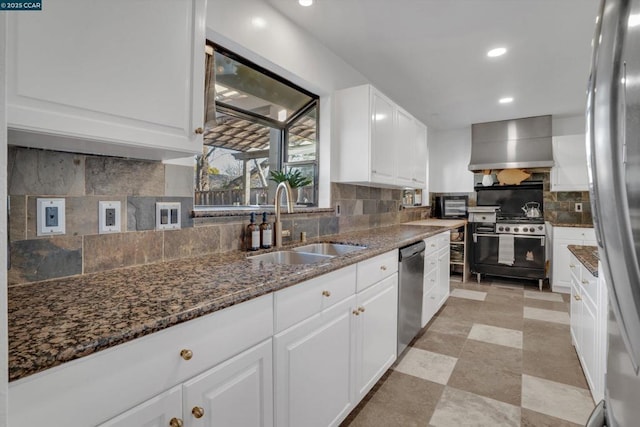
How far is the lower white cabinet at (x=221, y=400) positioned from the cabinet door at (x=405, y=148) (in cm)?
244

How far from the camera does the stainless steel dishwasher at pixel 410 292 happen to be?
2.27 metres

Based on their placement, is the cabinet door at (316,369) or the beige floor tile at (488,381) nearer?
the cabinet door at (316,369)

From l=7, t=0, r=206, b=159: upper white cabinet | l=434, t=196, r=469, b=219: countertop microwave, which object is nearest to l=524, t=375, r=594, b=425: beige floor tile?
l=7, t=0, r=206, b=159: upper white cabinet

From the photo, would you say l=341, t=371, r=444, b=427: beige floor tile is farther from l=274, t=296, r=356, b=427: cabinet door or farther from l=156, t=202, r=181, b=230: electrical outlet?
l=156, t=202, r=181, b=230: electrical outlet

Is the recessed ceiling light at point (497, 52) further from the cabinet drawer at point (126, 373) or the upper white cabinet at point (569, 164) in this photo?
the cabinet drawer at point (126, 373)

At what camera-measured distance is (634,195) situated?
0.44 m

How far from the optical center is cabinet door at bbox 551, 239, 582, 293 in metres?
4.12

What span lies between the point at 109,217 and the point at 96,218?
44mm

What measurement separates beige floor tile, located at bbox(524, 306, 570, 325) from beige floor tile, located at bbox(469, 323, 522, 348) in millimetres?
552

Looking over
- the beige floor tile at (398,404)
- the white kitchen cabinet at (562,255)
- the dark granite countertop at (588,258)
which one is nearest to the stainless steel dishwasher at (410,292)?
the beige floor tile at (398,404)

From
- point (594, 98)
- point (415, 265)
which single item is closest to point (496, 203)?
point (415, 265)

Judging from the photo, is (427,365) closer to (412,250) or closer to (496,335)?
(412,250)

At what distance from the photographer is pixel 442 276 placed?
11.2ft

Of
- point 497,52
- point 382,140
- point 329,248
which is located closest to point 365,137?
point 382,140
